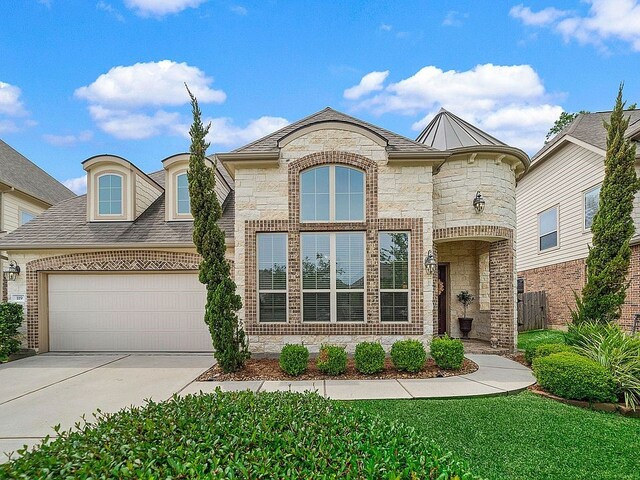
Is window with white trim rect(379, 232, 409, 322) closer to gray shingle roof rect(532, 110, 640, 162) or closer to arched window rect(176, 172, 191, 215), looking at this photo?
arched window rect(176, 172, 191, 215)

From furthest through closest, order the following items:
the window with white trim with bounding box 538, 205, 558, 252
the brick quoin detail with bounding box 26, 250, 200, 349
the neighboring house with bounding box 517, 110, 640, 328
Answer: the window with white trim with bounding box 538, 205, 558, 252
the neighboring house with bounding box 517, 110, 640, 328
the brick quoin detail with bounding box 26, 250, 200, 349

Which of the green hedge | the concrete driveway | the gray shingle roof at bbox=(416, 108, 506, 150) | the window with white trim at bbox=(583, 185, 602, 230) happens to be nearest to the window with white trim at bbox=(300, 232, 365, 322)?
the concrete driveway

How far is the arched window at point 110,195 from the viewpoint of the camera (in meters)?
9.85

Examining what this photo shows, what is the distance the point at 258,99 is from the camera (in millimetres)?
12375

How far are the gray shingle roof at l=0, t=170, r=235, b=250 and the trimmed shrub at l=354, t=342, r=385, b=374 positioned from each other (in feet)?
13.9

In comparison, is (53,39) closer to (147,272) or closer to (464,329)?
(147,272)

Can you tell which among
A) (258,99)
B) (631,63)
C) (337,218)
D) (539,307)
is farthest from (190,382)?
(631,63)

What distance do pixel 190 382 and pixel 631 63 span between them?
1716 cm

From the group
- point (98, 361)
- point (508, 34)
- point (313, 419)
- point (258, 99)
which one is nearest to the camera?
point (313, 419)

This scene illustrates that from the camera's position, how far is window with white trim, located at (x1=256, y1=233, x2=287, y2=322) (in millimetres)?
7926

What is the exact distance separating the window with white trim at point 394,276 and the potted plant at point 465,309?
3.48 metres

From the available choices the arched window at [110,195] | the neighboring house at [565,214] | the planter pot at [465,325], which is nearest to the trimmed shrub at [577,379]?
the planter pot at [465,325]

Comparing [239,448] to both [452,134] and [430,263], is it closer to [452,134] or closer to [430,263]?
[430,263]

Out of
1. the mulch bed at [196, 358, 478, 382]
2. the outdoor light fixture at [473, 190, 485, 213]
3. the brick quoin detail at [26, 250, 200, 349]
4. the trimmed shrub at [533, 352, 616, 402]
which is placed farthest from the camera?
the brick quoin detail at [26, 250, 200, 349]
